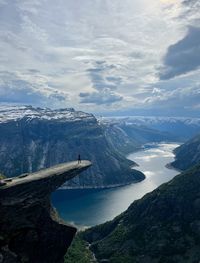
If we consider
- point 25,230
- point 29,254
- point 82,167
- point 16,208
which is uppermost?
point 82,167

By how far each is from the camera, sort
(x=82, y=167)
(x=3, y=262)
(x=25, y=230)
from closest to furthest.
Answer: (x=3, y=262) < (x=25, y=230) < (x=82, y=167)

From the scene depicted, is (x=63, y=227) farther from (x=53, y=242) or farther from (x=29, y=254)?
(x=29, y=254)

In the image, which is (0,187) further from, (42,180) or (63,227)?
(63,227)

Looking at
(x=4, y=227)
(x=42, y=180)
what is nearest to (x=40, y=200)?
(x=42, y=180)

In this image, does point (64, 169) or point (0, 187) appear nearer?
point (0, 187)

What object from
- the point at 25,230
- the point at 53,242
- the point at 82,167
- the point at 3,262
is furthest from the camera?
the point at 82,167

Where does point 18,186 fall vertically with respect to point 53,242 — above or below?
above
